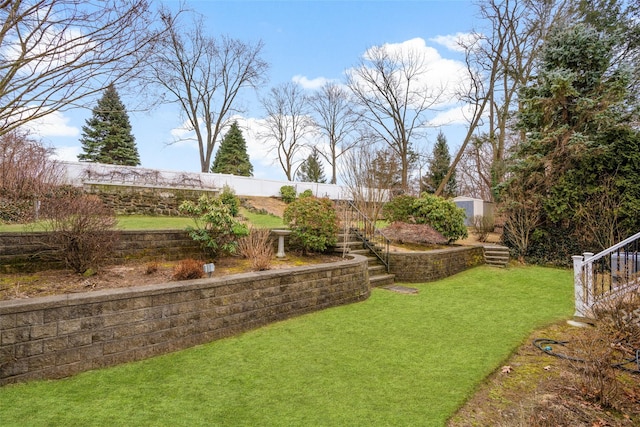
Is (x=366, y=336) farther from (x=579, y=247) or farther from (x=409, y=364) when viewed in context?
(x=579, y=247)

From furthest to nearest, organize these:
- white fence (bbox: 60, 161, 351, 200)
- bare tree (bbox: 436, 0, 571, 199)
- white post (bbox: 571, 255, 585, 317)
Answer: bare tree (bbox: 436, 0, 571, 199), white fence (bbox: 60, 161, 351, 200), white post (bbox: 571, 255, 585, 317)

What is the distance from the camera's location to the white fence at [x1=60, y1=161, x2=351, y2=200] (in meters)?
13.0

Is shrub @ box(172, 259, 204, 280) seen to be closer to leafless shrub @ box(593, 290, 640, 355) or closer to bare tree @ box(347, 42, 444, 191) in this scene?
leafless shrub @ box(593, 290, 640, 355)

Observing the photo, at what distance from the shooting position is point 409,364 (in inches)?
142

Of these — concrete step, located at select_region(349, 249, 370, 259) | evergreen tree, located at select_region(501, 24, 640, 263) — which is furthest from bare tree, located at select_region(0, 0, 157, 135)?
evergreen tree, located at select_region(501, 24, 640, 263)

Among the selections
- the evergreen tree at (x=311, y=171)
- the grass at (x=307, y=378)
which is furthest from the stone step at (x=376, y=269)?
the evergreen tree at (x=311, y=171)

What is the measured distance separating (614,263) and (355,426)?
7.39 m

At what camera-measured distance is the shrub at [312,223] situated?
717 cm

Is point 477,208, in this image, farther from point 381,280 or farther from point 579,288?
point 579,288

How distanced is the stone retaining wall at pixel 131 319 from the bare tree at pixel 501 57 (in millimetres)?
12670

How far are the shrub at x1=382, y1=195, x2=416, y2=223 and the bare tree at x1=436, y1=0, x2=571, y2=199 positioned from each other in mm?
5616

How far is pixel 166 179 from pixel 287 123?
16140 millimetres

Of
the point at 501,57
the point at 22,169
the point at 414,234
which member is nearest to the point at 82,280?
the point at 22,169

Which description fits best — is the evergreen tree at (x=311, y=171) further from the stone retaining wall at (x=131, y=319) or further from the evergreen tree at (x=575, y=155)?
the stone retaining wall at (x=131, y=319)
